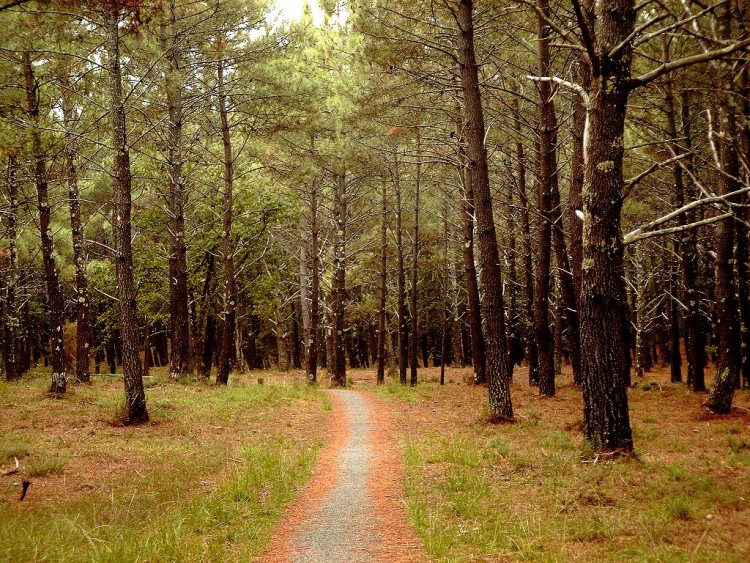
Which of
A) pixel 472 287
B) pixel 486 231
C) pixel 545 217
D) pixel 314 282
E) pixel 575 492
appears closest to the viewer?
pixel 575 492

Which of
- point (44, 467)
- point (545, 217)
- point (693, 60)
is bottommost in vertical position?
point (44, 467)

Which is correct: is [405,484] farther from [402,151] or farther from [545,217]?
[402,151]

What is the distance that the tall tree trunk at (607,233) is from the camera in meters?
6.99

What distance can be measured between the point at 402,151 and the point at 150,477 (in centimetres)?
1493

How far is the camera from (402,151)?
1983cm

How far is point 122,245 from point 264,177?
15.4 meters

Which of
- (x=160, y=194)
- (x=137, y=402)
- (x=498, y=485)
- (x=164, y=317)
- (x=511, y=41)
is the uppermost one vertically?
(x=511, y=41)

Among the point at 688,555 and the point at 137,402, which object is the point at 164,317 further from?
the point at 688,555

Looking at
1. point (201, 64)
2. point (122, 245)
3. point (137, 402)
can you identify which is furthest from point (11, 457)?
point (201, 64)

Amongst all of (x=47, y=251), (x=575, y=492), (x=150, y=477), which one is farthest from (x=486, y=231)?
(x=47, y=251)

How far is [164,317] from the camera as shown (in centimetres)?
2894

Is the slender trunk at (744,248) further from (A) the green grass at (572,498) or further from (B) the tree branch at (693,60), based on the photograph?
(A) the green grass at (572,498)

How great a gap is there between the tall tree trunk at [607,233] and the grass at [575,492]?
0.70 m


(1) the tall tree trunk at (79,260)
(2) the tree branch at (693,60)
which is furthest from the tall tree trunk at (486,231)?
(1) the tall tree trunk at (79,260)
